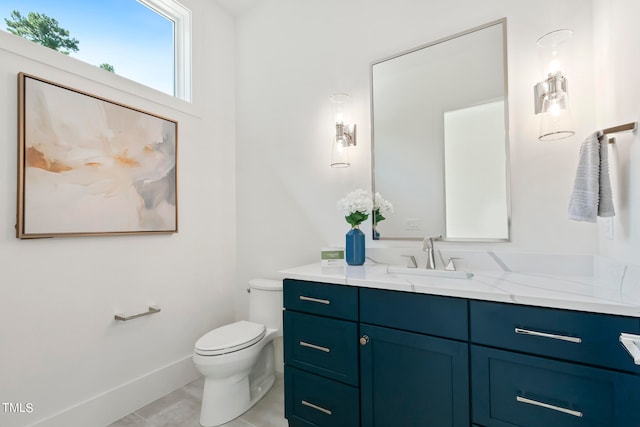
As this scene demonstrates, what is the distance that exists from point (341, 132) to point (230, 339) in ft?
4.98

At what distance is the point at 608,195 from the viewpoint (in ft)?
3.83

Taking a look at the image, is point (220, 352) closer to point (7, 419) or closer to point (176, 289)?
point (176, 289)

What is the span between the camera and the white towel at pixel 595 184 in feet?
3.84

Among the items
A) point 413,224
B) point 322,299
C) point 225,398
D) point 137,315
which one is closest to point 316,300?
Result: point 322,299

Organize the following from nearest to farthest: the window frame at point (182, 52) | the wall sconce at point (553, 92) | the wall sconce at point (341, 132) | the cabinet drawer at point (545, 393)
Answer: the cabinet drawer at point (545, 393) < the wall sconce at point (553, 92) < the wall sconce at point (341, 132) < the window frame at point (182, 52)

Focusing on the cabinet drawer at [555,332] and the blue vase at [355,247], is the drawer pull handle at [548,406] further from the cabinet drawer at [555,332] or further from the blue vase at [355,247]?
the blue vase at [355,247]

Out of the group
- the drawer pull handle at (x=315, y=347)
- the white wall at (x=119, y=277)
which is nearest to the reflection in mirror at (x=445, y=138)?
the drawer pull handle at (x=315, y=347)

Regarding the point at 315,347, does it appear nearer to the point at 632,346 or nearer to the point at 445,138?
the point at 632,346

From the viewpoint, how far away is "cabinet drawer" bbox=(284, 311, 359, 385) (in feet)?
4.76

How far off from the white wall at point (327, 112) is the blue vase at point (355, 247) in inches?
10.2

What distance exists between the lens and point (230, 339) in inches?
73.5

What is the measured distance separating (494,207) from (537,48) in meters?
0.82

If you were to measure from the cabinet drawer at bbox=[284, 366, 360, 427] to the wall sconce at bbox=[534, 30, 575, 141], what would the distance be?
5.11ft

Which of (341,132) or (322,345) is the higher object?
(341,132)
